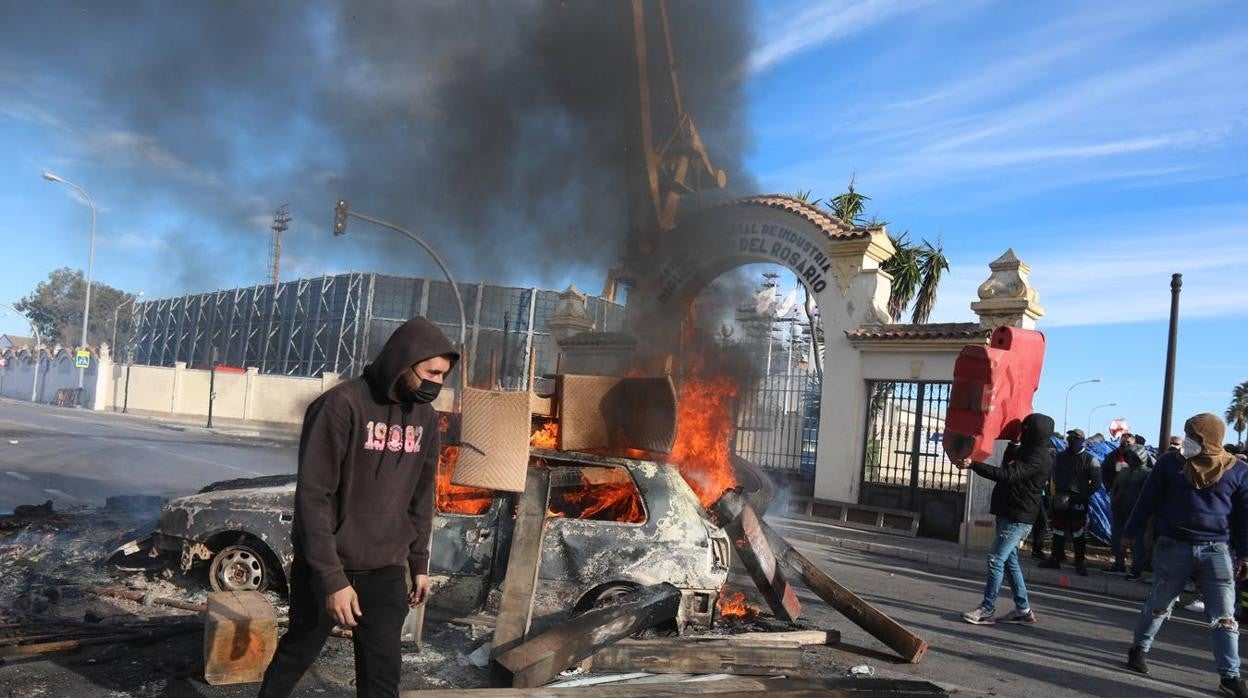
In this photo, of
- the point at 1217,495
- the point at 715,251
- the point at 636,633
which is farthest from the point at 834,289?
the point at 636,633

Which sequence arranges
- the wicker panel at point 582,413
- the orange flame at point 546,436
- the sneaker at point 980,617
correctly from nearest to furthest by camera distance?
1. the wicker panel at point 582,413
2. the orange flame at point 546,436
3. the sneaker at point 980,617

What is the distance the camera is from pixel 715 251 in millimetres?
15727

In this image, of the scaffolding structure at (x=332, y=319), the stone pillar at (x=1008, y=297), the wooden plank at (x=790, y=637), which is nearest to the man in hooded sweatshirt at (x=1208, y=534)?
the wooden plank at (x=790, y=637)

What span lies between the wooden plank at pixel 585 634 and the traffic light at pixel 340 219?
12.7 m

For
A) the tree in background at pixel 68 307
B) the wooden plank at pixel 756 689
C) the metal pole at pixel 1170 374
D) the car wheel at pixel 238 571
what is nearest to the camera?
the wooden plank at pixel 756 689

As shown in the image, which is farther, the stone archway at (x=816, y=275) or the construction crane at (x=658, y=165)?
the stone archway at (x=816, y=275)

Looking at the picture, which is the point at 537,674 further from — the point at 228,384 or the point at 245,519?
the point at 228,384

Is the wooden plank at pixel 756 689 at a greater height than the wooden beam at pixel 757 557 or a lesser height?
lesser

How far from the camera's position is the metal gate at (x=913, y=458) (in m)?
13.8

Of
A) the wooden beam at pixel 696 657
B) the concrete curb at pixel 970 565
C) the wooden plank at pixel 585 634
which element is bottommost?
the concrete curb at pixel 970 565

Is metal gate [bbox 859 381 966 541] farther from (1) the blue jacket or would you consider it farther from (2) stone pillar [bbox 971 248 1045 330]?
(1) the blue jacket

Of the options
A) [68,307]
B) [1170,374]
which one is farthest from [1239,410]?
[68,307]

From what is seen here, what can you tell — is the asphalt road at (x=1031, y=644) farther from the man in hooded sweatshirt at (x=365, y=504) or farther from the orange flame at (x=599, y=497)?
the man in hooded sweatshirt at (x=365, y=504)

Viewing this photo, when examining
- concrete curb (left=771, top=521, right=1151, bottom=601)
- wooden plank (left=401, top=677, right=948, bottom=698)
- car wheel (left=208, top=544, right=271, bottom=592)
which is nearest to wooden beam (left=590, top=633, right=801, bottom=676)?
wooden plank (left=401, top=677, right=948, bottom=698)
